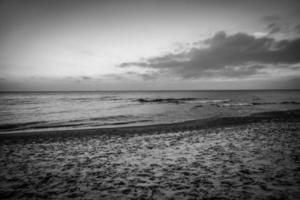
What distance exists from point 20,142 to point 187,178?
1262 centimetres

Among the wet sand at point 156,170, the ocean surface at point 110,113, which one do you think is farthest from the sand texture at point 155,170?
the ocean surface at point 110,113

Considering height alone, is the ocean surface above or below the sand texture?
below

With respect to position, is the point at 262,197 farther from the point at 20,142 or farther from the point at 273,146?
the point at 20,142

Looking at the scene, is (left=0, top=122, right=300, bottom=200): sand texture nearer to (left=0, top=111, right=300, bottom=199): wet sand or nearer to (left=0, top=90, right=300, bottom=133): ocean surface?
(left=0, top=111, right=300, bottom=199): wet sand

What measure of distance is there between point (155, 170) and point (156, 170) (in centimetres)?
4

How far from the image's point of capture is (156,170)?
7531 mm

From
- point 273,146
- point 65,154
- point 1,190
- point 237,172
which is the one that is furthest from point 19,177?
point 273,146

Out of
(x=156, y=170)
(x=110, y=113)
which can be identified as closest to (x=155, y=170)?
(x=156, y=170)

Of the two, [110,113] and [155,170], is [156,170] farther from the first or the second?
[110,113]

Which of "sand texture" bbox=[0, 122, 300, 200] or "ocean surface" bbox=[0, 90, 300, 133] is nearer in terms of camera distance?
"sand texture" bbox=[0, 122, 300, 200]

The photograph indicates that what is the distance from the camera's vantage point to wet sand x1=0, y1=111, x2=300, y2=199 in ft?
18.7

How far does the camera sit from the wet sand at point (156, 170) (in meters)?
5.71

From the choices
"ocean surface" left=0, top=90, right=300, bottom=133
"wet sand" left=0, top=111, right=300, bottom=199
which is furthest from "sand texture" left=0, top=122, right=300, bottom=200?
"ocean surface" left=0, top=90, right=300, bottom=133

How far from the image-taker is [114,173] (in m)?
7.35
